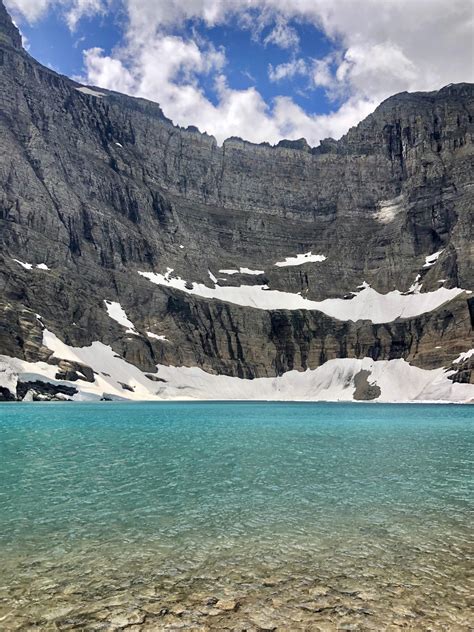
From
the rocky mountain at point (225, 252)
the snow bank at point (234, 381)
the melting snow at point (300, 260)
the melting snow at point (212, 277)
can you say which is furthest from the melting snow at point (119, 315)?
the melting snow at point (300, 260)

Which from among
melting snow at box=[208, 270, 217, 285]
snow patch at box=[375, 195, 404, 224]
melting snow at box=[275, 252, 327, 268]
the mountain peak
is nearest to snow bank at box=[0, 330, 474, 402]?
melting snow at box=[208, 270, 217, 285]

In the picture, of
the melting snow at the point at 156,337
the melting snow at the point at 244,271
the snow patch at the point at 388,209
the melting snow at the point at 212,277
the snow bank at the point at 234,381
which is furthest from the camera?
the snow patch at the point at 388,209

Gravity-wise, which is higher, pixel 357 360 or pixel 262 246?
pixel 262 246

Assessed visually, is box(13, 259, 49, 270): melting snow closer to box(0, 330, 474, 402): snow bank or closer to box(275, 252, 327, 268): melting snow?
box(0, 330, 474, 402): snow bank

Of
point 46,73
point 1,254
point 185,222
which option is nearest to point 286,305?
point 185,222

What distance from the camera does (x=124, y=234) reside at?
147 metres

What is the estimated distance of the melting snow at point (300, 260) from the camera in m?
176

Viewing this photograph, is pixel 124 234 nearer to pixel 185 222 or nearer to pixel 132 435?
pixel 185 222

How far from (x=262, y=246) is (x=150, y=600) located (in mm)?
176722

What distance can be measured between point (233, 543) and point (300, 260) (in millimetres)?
172566

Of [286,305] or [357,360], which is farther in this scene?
[286,305]

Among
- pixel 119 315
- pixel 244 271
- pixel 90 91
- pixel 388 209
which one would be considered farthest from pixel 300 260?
pixel 90 91

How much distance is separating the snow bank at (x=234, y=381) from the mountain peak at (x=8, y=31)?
97699mm

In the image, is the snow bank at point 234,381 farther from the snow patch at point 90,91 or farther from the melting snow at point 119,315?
the snow patch at point 90,91
